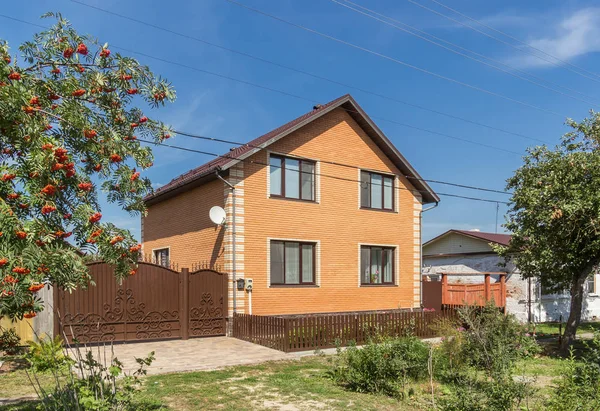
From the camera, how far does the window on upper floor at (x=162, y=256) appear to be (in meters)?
19.4

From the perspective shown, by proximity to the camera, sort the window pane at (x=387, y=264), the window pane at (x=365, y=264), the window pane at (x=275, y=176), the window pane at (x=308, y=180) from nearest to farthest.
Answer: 1. the window pane at (x=275, y=176)
2. the window pane at (x=308, y=180)
3. the window pane at (x=365, y=264)
4. the window pane at (x=387, y=264)

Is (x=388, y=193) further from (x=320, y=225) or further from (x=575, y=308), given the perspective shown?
(x=575, y=308)

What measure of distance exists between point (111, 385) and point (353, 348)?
4.80m

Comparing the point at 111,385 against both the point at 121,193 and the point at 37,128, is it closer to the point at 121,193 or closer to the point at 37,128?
the point at 121,193

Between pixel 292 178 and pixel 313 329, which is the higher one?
pixel 292 178

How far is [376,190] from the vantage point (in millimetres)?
19172

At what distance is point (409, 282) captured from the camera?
64.5 ft

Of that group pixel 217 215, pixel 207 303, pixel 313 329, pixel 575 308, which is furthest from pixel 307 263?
pixel 575 308

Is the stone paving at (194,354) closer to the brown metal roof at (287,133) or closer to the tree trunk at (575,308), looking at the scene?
the brown metal roof at (287,133)

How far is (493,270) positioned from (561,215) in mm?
11913

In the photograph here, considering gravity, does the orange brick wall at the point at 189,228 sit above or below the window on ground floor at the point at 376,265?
above

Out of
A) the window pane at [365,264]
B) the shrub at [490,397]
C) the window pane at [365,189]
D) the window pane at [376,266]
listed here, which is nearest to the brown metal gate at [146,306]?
the window pane at [365,264]

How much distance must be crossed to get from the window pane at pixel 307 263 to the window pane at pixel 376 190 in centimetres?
339

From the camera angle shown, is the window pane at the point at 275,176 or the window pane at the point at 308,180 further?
the window pane at the point at 308,180
